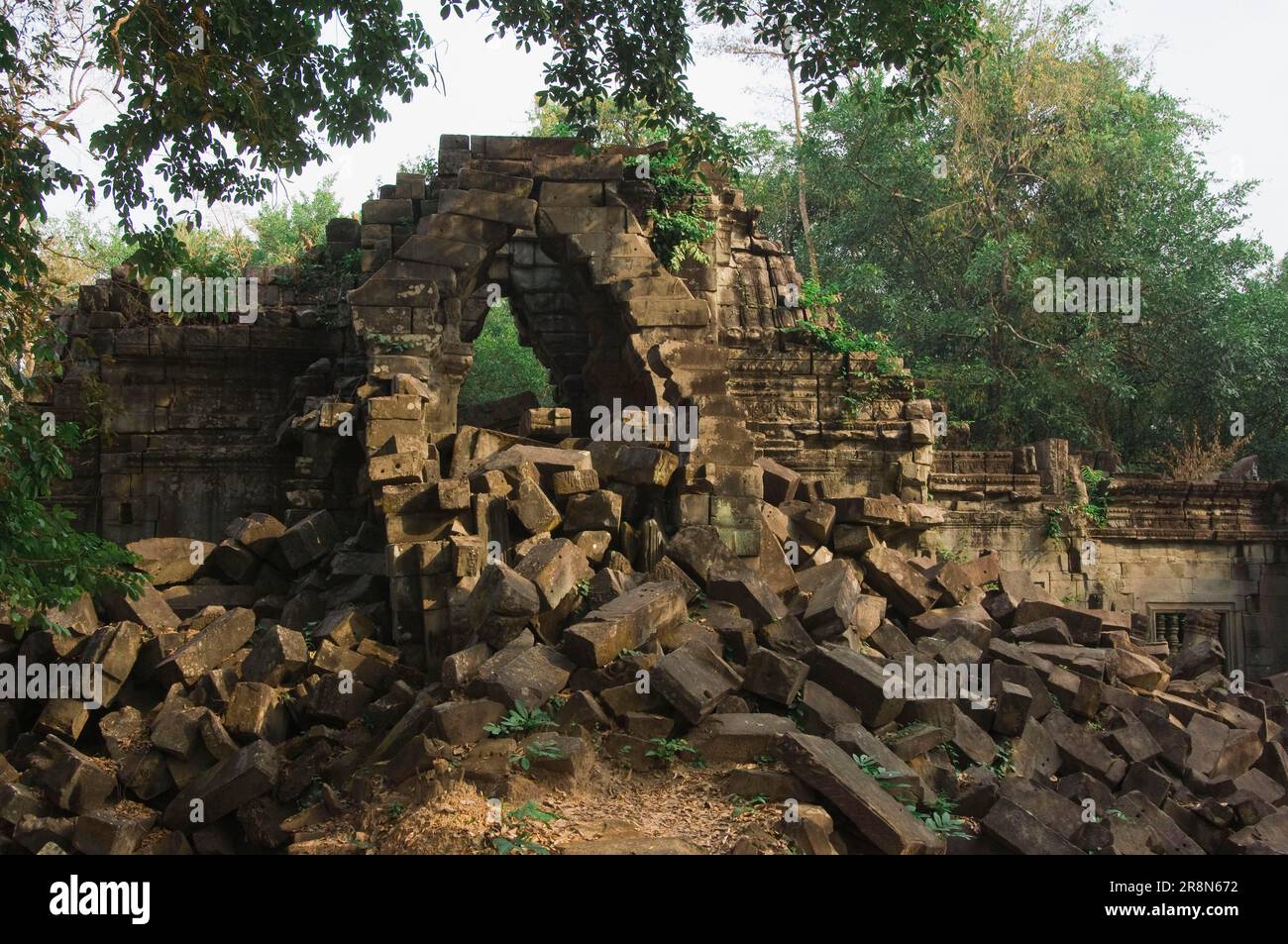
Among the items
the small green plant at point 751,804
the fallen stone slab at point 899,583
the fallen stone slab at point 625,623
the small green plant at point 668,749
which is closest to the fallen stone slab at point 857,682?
the fallen stone slab at point 625,623

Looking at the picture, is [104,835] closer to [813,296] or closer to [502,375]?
[813,296]

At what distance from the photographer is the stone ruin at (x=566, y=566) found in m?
7.43

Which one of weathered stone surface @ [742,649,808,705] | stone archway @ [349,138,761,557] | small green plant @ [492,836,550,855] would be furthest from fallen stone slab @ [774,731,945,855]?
stone archway @ [349,138,761,557]

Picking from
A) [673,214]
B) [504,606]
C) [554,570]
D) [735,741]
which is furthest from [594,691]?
[673,214]

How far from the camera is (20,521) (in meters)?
6.82

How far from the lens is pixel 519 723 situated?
7.06 m

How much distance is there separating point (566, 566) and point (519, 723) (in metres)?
1.67

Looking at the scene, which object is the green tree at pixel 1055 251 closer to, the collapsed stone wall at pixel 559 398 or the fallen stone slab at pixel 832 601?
the collapsed stone wall at pixel 559 398

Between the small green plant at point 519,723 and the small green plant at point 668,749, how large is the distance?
0.62m

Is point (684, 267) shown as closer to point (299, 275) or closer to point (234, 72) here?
point (299, 275)

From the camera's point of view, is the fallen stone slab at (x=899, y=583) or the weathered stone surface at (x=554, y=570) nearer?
the weathered stone surface at (x=554, y=570)

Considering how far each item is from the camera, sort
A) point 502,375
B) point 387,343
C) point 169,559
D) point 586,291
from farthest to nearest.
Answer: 1. point 502,375
2. point 586,291
3. point 387,343
4. point 169,559

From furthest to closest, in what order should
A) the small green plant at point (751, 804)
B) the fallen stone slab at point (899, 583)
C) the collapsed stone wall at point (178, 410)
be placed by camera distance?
the collapsed stone wall at point (178, 410)
the fallen stone slab at point (899, 583)
the small green plant at point (751, 804)

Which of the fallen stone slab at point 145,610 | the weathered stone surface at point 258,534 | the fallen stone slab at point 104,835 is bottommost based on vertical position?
the fallen stone slab at point 104,835
